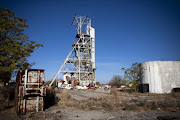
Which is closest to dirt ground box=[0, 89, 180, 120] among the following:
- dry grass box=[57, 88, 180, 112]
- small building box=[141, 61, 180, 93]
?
dry grass box=[57, 88, 180, 112]

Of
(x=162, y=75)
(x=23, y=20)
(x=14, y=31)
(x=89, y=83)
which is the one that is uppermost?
(x=23, y=20)

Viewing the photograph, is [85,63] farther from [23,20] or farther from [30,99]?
[30,99]

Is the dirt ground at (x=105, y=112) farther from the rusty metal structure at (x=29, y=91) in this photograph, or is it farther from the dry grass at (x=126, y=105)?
the rusty metal structure at (x=29, y=91)

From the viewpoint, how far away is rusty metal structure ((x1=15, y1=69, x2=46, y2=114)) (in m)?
8.72

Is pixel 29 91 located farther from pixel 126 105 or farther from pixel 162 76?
pixel 162 76

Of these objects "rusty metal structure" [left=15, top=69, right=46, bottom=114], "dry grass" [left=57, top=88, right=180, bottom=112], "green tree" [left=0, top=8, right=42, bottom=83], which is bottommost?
"dry grass" [left=57, top=88, right=180, bottom=112]

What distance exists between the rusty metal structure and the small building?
16919 millimetres

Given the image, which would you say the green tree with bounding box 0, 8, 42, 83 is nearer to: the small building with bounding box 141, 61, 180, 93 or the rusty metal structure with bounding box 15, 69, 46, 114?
the rusty metal structure with bounding box 15, 69, 46, 114

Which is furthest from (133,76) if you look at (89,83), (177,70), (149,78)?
(89,83)

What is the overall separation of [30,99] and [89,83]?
36.1 meters

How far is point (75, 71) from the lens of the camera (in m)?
43.8

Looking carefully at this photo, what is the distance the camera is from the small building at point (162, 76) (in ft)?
69.6

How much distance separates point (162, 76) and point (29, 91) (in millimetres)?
19243

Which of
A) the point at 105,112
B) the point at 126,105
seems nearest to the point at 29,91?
the point at 105,112
